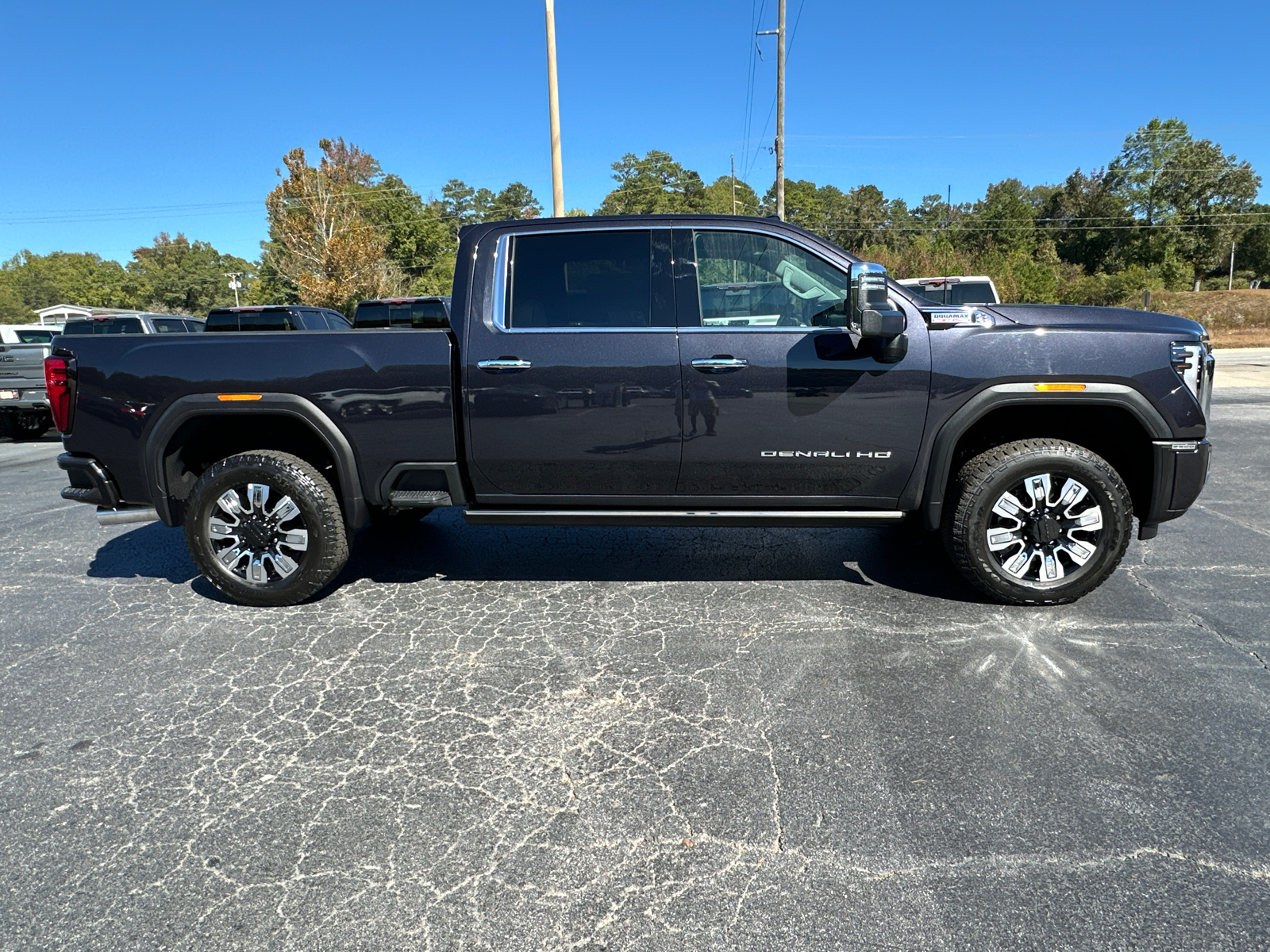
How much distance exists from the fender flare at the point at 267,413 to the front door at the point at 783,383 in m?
1.76

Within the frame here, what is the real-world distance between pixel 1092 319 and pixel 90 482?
5360mm

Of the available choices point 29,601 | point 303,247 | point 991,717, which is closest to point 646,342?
point 991,717

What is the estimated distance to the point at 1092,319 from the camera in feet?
12.7

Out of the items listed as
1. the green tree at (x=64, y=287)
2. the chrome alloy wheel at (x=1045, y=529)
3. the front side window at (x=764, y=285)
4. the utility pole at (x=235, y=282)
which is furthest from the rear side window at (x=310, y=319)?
the green tree at (x=64, y=287)

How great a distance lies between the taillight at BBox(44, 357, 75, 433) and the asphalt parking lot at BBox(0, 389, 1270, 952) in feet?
3.54

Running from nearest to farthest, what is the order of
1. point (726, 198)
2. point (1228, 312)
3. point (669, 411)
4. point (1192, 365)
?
1. point (1192, 365)
2. point (669, 411)
3. point (1228, 312)
4. point (726, 198)

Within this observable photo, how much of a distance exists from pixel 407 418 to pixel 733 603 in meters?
2.01

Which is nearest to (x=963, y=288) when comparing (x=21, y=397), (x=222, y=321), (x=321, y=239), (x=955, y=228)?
(x=222, y=321)

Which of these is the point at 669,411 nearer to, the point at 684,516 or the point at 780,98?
the point at 684,516

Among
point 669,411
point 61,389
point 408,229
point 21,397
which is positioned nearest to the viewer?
point 669,411

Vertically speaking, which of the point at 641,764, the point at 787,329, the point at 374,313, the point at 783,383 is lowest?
the point at 641,764

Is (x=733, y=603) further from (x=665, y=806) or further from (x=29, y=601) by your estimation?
(x=29, y=601)

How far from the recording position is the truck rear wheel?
410cm

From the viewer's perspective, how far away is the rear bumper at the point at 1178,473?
3814 mm
